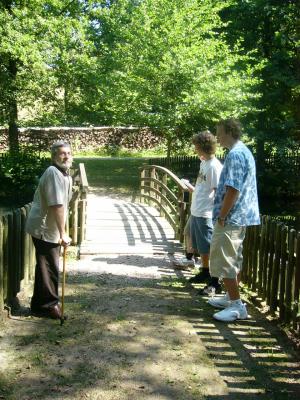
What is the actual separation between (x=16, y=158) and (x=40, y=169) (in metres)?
0.97

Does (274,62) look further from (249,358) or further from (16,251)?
(249,358)

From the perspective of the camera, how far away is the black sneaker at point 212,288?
5.78 m

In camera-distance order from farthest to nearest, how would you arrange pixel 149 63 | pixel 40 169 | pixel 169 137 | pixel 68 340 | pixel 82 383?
pixel 169 137
pixel 149 63
pixel 40 169
pixel 68 340
pixel 82 383

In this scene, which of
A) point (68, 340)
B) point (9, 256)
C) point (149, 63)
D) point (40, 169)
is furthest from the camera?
point (149, 63)

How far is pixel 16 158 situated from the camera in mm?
18094

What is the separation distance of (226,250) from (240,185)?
2.11 ft

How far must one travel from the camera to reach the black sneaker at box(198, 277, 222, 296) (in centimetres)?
578

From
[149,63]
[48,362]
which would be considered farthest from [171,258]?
[149,63]

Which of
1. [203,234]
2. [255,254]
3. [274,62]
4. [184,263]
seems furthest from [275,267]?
[274,62]

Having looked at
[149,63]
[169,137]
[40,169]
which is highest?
[149,63]

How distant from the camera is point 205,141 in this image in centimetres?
580

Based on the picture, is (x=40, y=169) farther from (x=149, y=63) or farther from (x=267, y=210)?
(x=267, y=210)

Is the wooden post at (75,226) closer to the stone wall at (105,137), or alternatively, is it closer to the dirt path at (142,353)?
the dirt path at (142,353)

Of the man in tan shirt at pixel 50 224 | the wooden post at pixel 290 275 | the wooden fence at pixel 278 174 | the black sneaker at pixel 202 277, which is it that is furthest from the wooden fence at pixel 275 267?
the wooden fence at pixel 278 174
